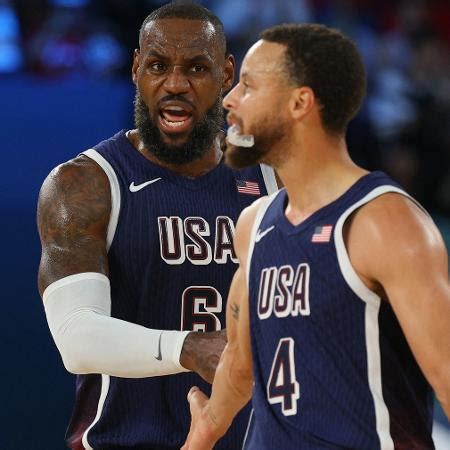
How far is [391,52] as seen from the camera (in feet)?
36.6

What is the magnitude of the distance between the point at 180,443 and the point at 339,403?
4.17ft

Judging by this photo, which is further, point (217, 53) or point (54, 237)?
point (217, 53)

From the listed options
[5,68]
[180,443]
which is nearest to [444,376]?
[180,443]

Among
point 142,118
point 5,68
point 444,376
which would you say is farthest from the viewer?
point 5,68

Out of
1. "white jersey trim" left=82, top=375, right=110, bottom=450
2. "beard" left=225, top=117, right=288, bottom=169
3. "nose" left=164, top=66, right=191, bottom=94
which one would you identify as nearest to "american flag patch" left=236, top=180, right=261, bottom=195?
"nose" left=164, top=66, right=191, bottom=94

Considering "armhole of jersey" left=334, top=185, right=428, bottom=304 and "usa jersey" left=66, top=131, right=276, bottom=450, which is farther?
"usa jersey" left=66, top=131, right=276, bottom=450

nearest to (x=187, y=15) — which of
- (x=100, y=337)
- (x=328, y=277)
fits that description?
(x=100, y=337)

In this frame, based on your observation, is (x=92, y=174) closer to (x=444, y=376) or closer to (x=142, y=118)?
(x=142, y=118)

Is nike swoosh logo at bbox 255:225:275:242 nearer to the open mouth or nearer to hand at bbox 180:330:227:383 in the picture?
hand at bbox 180:330:227:383

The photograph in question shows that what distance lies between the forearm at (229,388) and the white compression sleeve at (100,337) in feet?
1.20

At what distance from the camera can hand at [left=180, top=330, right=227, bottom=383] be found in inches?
159

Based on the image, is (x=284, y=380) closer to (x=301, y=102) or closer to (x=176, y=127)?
(x=301, y=102)

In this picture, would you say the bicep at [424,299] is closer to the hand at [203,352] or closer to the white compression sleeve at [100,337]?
the hand at [203,352]

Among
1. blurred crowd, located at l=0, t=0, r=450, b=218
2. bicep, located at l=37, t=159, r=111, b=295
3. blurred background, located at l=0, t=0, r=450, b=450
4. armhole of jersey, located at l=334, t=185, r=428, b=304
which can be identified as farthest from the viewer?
blurred crowd, located at l=0, t=0, r=450, b=218
